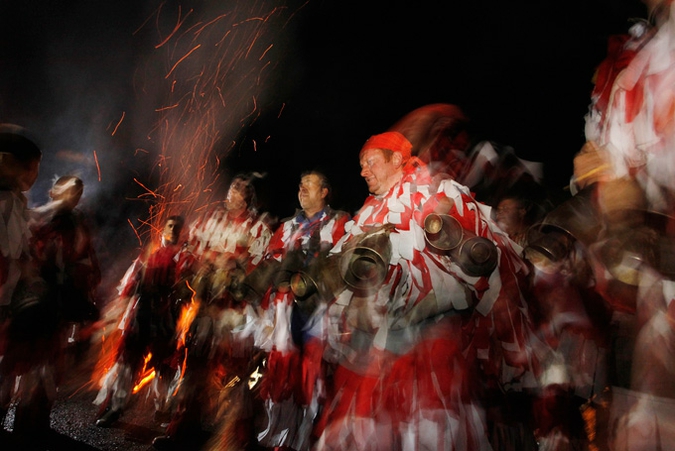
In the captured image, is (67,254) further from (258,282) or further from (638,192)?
(638,192)

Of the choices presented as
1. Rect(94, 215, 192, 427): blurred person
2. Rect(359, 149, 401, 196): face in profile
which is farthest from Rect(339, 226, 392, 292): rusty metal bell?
Rect(94, 215, 192, 427): blurred person

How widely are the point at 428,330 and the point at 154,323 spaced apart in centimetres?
304

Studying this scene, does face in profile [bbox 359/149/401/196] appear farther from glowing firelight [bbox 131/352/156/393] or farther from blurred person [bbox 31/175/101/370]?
glowing firelight [bbox 131/352/156/393]

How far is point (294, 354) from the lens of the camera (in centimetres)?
317

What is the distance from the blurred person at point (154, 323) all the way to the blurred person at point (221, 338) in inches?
7.6

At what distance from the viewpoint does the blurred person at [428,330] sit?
7.52 ft

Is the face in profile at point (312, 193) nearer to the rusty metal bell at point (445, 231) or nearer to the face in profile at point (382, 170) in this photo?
the face in profile at point (382, 170)

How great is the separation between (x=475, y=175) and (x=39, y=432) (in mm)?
3847

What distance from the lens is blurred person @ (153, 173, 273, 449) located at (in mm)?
3404

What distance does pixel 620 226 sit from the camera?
6.47 feet

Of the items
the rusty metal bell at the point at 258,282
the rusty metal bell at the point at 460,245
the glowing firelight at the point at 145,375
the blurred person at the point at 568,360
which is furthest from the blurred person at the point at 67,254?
the blurred person at the point at 568,360

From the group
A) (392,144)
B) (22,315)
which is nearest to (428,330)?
(392,144)

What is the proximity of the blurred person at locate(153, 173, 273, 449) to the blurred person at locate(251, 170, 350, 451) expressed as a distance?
346 mm

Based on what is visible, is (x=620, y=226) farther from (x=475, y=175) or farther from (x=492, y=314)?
(x=475, y=175)
